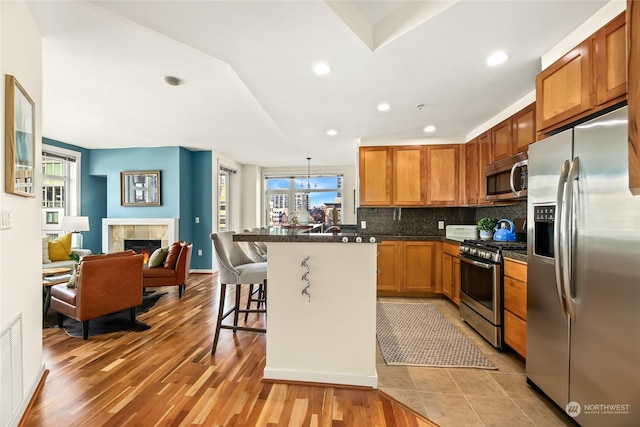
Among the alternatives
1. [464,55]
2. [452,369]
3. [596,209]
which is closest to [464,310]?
[452,369]

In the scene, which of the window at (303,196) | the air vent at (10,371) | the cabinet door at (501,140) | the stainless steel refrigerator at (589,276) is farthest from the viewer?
the window at (303,196)

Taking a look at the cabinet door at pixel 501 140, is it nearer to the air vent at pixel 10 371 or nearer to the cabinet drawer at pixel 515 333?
the cabinet drawer at pixel 515 333

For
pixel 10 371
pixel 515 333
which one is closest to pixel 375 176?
pixel 515 333

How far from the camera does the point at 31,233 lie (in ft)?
6.66

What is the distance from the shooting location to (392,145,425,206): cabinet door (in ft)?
15.1

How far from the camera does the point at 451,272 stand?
13.4ft

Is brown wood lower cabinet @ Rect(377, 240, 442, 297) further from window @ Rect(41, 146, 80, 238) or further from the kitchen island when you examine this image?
window @ Rect(41, 146, 80, 238)

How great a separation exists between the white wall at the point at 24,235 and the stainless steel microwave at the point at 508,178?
3.60 m

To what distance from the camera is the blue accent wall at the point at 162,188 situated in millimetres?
Result: 6117

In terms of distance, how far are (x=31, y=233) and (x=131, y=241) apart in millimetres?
4659

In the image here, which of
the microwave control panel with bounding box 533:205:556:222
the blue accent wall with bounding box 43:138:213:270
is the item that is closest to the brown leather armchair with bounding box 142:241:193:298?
the blue accent wall with bounding box 43:138:213:270

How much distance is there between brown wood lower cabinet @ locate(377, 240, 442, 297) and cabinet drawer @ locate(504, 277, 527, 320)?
177 cm

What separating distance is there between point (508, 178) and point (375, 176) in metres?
1.88

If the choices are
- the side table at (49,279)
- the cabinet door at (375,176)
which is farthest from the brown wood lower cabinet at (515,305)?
the side table at (49,279)
